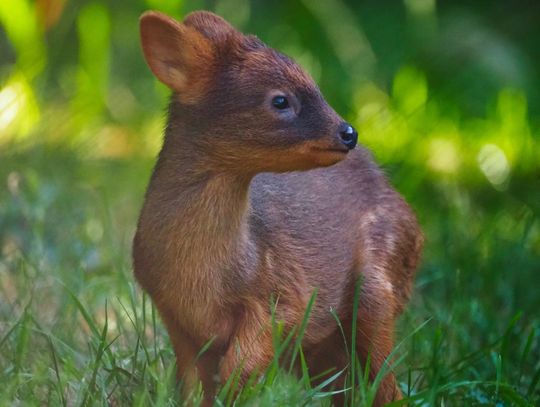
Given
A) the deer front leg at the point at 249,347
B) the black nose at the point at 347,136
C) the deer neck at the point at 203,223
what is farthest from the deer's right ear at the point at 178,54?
the deer front leg at the point at 249,347

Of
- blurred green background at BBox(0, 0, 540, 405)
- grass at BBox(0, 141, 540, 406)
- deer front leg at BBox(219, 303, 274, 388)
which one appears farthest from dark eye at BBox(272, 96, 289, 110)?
blurred green background at BBox(0, 0, 540, 405)

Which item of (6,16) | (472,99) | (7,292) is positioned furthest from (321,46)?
(7,292)

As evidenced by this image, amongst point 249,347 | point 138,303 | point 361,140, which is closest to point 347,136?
point 249,347

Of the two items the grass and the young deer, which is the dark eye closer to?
the young deer

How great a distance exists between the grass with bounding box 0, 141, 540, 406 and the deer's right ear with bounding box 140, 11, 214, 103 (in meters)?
0.80

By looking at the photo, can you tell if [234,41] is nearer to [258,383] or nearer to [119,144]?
[258,383]

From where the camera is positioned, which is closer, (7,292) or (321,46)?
(7,292)

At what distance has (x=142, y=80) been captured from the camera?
7621 millimetres

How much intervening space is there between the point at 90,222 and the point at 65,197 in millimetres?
256

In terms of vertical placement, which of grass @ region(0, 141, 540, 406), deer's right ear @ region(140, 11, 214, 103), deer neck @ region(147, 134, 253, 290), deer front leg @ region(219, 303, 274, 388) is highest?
deer's right ear @ region(140, 11, 214, 103)

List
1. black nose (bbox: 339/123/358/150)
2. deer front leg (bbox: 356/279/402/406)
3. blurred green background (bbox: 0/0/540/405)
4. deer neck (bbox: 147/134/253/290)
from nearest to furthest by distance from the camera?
black nose (bbox: 339/123/358/150) → deer neck (bbox: 147/134/253/290) → deer front leg (bbox: 356/279/402/406) → blurred green background (bbox: 0/0/540/405)

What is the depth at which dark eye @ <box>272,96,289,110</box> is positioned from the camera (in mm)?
4055

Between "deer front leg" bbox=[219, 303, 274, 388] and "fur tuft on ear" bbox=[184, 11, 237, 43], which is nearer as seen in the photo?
"deer front leg" bbox=[219, 303, 274, 388]

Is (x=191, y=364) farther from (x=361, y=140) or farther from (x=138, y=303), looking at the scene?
(x=361, y=140)
